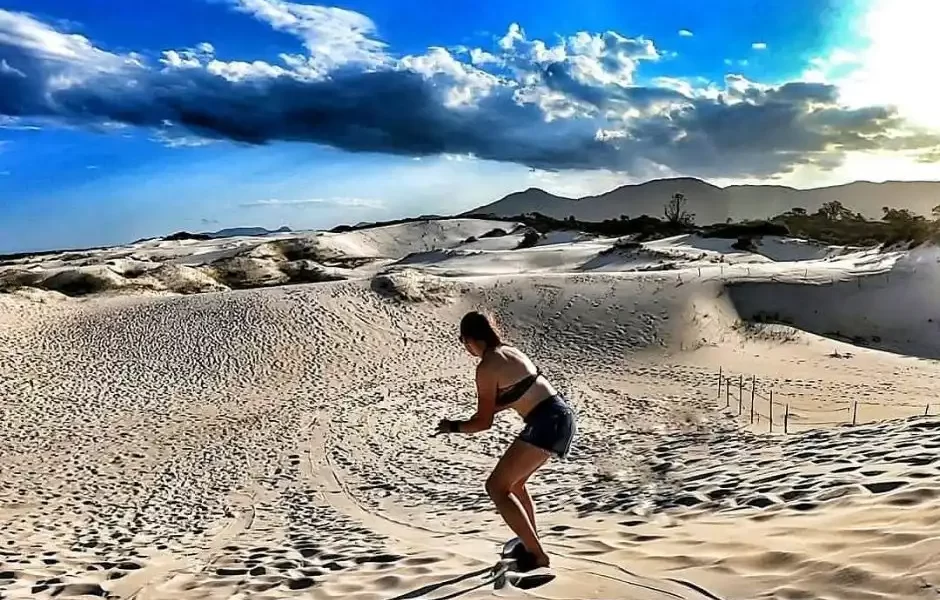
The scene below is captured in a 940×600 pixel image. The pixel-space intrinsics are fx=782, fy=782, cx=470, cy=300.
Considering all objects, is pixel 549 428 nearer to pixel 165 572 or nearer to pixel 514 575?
pixel 514 575

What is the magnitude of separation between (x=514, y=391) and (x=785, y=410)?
10916 millimetres

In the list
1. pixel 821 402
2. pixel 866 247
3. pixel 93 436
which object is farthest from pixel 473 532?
pixel 866 247

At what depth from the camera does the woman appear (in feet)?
14.9

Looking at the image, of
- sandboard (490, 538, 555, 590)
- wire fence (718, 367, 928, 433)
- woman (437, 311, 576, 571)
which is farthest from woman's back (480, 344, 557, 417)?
wire fence (718, 367, 928, 433)

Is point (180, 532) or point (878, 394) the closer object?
point (180, 532)

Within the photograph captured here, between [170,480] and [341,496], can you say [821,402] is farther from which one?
[170,480]

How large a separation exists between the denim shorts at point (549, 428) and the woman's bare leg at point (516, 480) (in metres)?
0.05

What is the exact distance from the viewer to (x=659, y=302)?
966 inches

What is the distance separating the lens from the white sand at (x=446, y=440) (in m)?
5.11

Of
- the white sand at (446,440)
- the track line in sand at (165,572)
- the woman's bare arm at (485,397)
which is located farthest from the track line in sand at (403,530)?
the track line in sand at (165,572)

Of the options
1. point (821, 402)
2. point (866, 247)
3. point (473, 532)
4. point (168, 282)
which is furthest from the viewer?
point (866, 247)

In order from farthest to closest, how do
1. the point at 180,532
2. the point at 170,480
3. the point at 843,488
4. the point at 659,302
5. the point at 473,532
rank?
the point at 659,302
the point at 170,480
the point at 180,532
the point at 473,532
the point at 843,488

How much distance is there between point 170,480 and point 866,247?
33165 mm

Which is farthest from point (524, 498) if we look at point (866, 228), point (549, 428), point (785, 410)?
point (866, 228)
